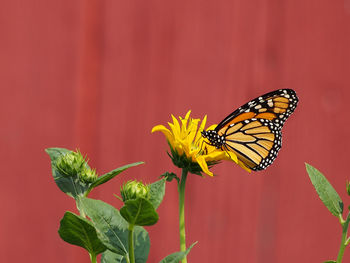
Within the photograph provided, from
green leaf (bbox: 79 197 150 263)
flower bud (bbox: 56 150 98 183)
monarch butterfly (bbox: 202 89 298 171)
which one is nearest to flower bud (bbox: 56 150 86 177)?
flower bud (bbox: 56 150 98 183)

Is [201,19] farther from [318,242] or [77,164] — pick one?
[77,164]

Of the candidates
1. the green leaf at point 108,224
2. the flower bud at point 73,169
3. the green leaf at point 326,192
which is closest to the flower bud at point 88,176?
the flower bud at point 73,169

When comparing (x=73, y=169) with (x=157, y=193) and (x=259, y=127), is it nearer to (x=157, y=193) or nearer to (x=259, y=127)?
(x=157, y=193)

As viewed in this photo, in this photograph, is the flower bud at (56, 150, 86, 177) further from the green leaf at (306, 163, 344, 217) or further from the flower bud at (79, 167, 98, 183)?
the green leaf at (306, 163, 344, 217)

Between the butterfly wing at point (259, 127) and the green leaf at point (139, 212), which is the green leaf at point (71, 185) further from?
the butterfly wing at point (259, 127)

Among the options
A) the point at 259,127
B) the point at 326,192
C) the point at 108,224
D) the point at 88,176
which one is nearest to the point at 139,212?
the point at 108,224
